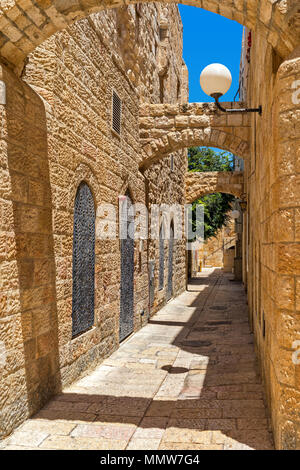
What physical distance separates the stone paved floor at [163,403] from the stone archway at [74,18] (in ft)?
8.90

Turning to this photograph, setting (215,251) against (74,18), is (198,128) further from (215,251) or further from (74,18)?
(215,251)

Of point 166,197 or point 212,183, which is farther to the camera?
point 212,183

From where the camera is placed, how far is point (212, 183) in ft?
46.5

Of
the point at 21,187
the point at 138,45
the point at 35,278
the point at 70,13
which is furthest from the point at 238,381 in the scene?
the point at 138,45

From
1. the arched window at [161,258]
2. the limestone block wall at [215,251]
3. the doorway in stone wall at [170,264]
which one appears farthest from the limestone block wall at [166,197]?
the limestone block wall at [215,251]

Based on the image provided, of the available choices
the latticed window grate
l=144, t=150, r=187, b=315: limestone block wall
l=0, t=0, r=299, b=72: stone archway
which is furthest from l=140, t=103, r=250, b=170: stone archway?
l=0, t=0, r=299, b=72: stone archway

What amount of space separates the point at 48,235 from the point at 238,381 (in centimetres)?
249

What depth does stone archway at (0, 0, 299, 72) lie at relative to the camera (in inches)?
96.7

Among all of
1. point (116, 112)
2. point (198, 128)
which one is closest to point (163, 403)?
point (116, 112)

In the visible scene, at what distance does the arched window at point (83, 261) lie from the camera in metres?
4.32

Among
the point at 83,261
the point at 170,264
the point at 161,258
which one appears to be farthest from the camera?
the point at 170,264

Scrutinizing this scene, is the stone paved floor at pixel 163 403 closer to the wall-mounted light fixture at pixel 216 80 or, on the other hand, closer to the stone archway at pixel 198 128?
the wall-mounted light fixture at pixel 216 80

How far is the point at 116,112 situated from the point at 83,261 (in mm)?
2554
